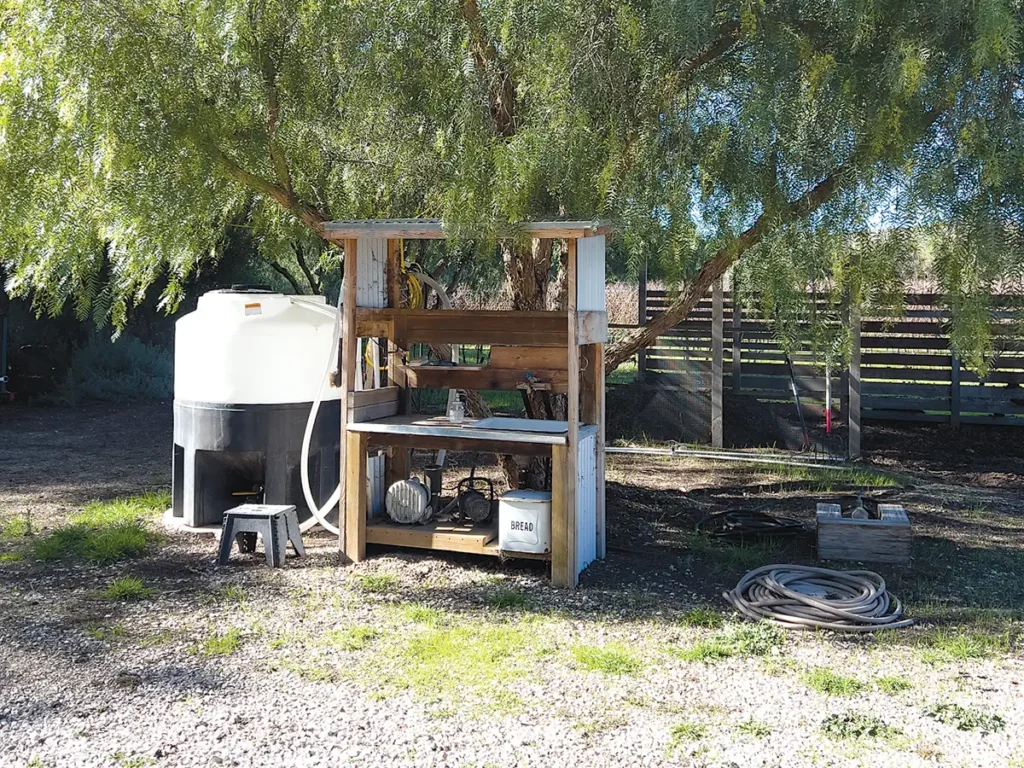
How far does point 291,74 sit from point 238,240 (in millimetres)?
7051

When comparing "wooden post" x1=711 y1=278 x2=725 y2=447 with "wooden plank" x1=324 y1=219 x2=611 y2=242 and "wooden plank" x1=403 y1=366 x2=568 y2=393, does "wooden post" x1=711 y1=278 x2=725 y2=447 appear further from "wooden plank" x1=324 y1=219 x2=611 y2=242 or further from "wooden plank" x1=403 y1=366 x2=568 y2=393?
"wooden plank" x1=324 y1=219 x2=611 y2=242

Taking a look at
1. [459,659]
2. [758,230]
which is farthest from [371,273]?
[459,659]

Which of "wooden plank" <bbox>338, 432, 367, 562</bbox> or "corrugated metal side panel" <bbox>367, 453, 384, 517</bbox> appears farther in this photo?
"corrugated metal side panel" <bbox>367, 453, 384, 517</bbox>

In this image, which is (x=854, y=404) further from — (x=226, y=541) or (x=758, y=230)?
(x=226, y=541)

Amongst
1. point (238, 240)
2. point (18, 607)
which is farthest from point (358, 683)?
point (238, 240)

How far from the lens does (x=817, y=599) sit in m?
4.70

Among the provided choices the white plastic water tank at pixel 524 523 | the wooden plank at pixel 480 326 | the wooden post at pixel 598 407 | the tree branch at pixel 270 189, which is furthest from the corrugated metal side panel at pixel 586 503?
the tree branch at pixel 270 189

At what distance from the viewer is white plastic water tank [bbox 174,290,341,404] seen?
6.14 m

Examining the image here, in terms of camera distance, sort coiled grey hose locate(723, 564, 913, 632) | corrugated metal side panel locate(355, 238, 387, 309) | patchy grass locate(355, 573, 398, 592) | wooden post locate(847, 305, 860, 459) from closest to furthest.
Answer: coiled grey hose locate(723, 564, 913, 632)
patchy grass locate(355, 573, 398, 592)
corrugated metal side panel locate(355, 238, 387, 309)
wooden post locate(847, 305, 860, 459)

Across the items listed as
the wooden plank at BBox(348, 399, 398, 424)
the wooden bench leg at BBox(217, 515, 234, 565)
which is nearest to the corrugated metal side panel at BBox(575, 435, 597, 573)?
the wooden plank at BBox(348, 399, 398, 424)

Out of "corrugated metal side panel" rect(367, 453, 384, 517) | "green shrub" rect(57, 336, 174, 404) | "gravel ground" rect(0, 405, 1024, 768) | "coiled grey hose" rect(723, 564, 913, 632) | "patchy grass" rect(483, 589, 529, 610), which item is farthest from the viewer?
"green shrub" rect(57, 336, 174, 404)

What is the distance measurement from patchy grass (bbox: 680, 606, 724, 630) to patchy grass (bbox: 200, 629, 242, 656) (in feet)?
6.61

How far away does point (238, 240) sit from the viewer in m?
12.2

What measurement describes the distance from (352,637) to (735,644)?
166cm
